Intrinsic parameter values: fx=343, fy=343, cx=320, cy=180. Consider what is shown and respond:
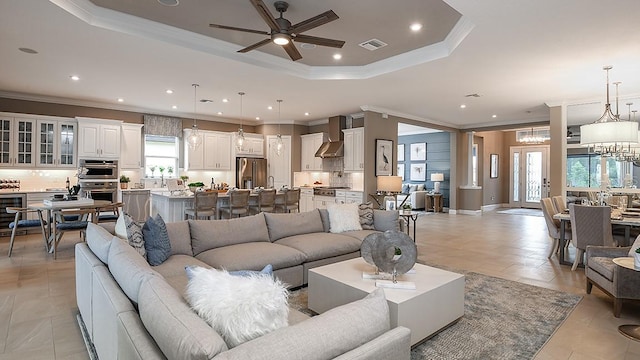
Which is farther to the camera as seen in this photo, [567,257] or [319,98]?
[319,98]

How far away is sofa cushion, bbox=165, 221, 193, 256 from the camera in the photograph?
11.5ft

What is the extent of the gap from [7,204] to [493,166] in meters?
14.6

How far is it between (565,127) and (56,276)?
355 inches

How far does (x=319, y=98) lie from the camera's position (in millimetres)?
7172

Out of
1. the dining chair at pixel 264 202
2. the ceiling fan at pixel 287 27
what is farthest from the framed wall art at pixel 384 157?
the ceiling fan at pixel 287 27

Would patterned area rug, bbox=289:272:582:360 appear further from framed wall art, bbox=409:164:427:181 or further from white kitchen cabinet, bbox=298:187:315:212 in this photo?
framed wall art, bbox=409:164:427:181

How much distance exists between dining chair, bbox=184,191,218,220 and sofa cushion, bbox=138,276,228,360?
456 cm

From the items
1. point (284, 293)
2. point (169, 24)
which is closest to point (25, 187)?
point (169, 24)

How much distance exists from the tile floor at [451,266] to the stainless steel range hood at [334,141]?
288 centimetres

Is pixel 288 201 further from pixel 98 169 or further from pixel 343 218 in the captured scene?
pixel 98 169

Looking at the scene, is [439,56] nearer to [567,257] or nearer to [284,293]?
[567,257]

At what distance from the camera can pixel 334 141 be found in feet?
29.5

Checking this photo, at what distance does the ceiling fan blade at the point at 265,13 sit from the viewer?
2.80 metres

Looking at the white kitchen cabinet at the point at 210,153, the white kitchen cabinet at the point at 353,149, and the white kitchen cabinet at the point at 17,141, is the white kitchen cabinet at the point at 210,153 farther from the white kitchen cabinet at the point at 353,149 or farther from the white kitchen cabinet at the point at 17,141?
the white kitchen cabinet at the point at 353,149
